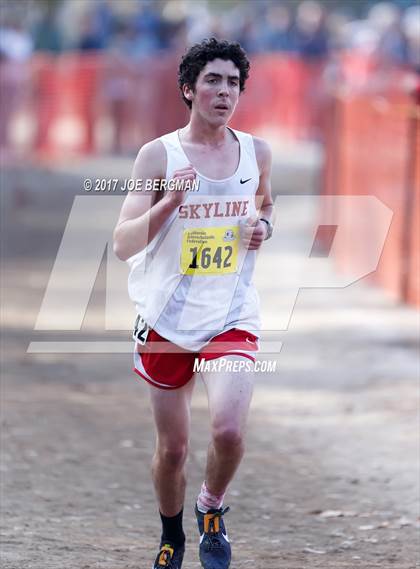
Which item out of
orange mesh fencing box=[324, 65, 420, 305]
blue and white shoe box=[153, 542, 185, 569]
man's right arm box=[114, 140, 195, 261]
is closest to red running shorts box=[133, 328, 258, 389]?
man's right arm box=[114, 140, 195, 261]

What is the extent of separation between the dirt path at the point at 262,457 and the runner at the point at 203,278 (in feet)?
2.29

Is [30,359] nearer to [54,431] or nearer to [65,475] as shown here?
[54,431]

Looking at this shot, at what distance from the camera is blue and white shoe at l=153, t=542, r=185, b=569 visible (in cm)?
539

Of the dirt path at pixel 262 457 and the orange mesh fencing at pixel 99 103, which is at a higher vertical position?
the dirt path at pixel 262 457

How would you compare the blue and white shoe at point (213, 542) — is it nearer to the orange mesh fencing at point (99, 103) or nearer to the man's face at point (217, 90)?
the man's face at point (217, 90)

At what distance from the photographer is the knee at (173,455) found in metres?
5.34

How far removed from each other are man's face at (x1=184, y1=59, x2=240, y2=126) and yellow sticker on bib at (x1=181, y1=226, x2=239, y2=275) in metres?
0.42

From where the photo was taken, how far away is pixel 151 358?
5297 millimetres

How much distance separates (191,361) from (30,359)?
204 inches

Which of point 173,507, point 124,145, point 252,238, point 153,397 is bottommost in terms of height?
point 124,145

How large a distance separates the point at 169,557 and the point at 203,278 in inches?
43.5

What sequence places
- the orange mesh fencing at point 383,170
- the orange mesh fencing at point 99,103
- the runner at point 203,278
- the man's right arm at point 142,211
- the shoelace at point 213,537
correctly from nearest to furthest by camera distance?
1. the man's right arm at point 142,211
2. the runner at point 203,278
3. the shoelace at point 213,537
4. the orange mesh fencing at point 383,170
5. the orange mesh fencing at point 99,103

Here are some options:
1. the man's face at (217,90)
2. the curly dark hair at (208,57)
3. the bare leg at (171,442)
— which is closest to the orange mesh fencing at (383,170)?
the curly dark hair at (208,57)

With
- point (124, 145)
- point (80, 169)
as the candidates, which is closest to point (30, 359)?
point (80, 169)
